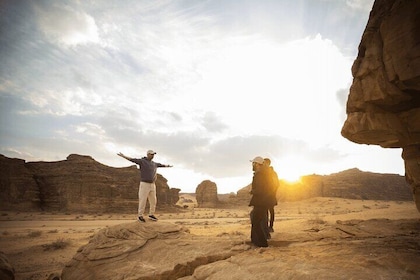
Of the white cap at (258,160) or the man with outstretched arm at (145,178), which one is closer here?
the white cap at (258,160)

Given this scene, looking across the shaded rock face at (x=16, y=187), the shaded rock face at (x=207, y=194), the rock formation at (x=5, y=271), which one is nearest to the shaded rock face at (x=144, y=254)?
the rock formation at (x=5, y=271)

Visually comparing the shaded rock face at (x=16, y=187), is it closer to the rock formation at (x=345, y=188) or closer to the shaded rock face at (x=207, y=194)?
the shaded rock face at (x=207, y=194)

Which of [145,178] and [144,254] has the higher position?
[145,178]

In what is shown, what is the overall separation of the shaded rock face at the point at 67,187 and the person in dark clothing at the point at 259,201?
40.4 m

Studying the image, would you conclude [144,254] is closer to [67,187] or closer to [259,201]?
[259,201]

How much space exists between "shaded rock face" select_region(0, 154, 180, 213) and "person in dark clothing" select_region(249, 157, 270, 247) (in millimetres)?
40424

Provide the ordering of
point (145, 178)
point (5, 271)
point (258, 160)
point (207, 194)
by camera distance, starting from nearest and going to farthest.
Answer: point (5, 271) → point (258, 160) → point (145, 178) → point (207, 194)

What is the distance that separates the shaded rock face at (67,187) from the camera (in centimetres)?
4043

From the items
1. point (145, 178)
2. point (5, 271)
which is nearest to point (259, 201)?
point (145, 178)

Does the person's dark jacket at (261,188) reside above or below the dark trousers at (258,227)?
above

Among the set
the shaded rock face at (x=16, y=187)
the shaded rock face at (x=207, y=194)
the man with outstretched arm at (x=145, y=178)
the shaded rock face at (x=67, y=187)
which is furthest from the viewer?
the shaded rock face at (x=207, y=194)

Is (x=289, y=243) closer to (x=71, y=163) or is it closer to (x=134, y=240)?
(x=134, y=240)

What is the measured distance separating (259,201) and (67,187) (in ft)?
150

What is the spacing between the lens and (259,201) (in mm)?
6277
